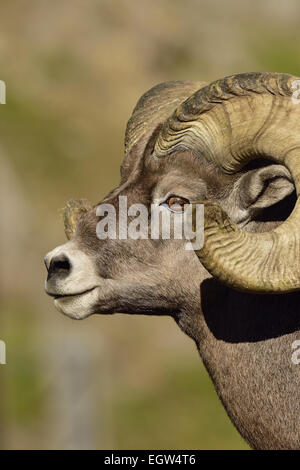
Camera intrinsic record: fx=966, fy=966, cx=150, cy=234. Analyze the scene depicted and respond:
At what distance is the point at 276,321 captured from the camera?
297 inches

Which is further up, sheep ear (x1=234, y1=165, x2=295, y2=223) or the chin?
sheep ear (x1=234, y1=165, x2=295, y2=223)

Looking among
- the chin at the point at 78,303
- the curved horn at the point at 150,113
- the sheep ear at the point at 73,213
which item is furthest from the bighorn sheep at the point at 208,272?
the sheep ear at the point at 73,213

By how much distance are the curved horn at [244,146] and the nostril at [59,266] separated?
1.14 meters

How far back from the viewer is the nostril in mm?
7613

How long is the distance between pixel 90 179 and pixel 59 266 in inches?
880

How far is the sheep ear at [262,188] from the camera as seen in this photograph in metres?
7.38

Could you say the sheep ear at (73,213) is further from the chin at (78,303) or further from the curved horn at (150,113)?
the chin at (78,303)

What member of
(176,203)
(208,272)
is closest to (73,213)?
(176,203)

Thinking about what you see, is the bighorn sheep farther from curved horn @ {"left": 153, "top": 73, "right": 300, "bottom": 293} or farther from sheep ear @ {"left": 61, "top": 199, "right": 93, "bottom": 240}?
sheep ear @ {"left": 61, "top": 199, "right": 93, "bottom": 240}

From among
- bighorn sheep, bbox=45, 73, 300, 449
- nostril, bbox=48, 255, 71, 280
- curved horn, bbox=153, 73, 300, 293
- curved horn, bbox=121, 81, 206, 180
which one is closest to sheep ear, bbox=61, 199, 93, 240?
bighorn sheep, bbox=45, 73, 300, 449

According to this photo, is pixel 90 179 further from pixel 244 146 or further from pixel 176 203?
pixel 244 146

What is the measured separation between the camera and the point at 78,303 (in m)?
7.75

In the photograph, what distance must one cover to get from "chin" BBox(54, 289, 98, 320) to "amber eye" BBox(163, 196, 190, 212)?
91 centimetres

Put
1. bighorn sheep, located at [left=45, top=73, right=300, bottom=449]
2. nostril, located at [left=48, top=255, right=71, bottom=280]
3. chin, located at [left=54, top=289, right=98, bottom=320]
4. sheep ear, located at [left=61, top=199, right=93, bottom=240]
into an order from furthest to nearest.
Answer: sheep ear, located at [left=61, top=199, right=93, bottom=240] < chin, located at [left=54, top=289, right=98, bottom=320] < nostril, located at [left=48, top=255, right=71, bottom=280] < bighorn sheep, located at [left=45, top=73, right=300, bottom=449]
